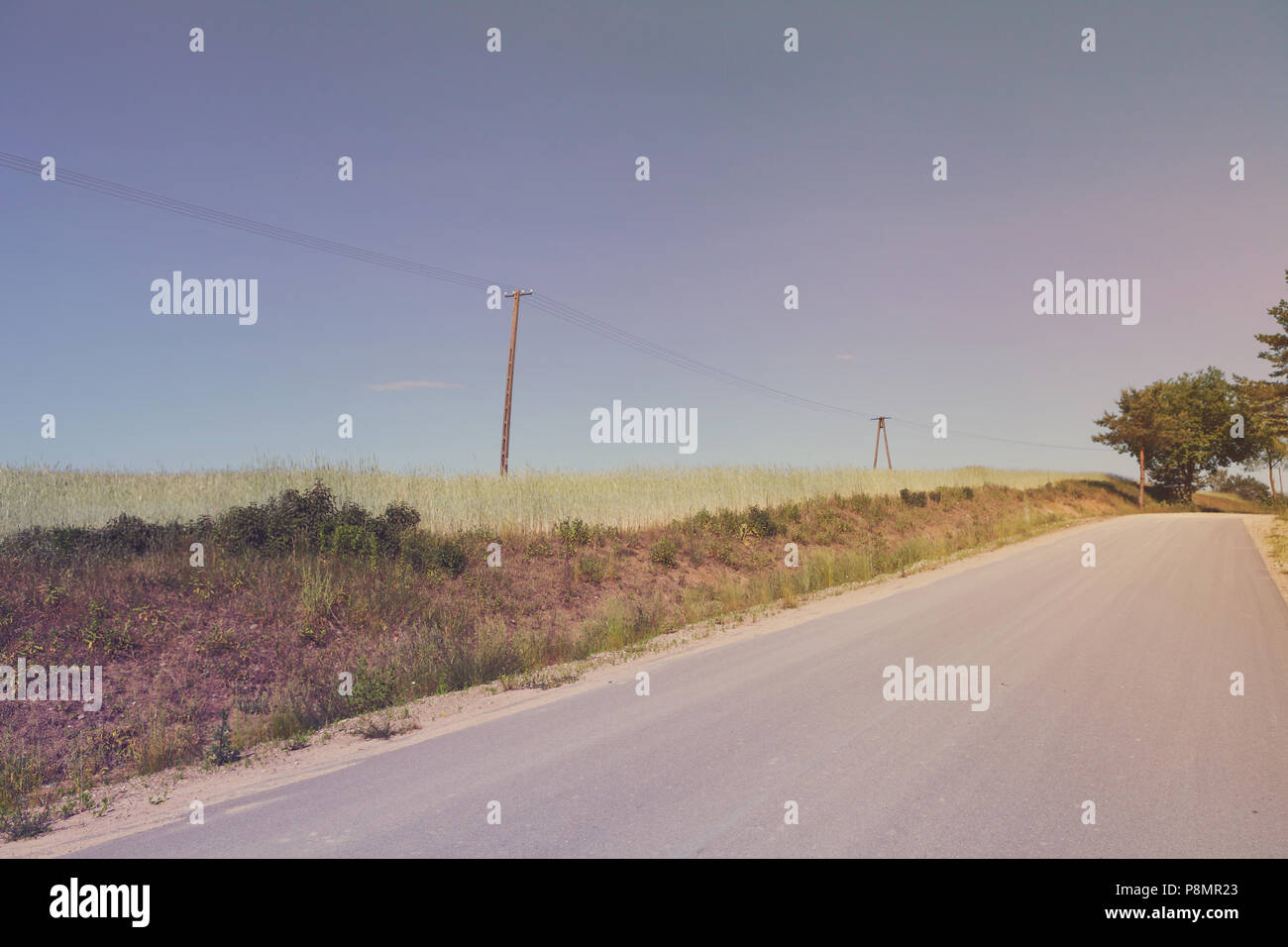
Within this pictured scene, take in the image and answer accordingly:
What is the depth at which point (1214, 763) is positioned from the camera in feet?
17.4

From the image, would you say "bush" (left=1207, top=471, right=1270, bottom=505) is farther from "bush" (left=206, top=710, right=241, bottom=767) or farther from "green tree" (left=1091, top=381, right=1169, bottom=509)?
"bush" (left=206, top=710, right=241, bottom=767)

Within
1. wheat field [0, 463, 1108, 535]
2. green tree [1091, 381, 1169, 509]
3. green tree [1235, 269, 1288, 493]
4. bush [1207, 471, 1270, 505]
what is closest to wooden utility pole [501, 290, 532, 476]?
wheat field [0, 463, 1108, 535]

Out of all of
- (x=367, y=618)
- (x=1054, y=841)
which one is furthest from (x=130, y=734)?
(x=1054, y=841)

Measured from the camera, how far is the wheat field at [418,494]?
15047mm

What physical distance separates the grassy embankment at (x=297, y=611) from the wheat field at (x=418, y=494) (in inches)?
9.5

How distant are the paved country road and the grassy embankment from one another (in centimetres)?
227

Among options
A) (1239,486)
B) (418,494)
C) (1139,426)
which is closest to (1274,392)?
(1139,426)

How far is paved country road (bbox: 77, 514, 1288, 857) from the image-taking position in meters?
4.29

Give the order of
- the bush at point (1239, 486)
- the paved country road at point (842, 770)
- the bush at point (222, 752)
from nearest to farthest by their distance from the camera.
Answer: the paved country road at point (842, 770), the bush at point (222, 752), the bush at point (1239, 486)

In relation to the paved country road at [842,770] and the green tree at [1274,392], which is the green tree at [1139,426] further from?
the paved country road at [842,770]

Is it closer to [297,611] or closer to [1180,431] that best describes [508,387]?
[297,611]

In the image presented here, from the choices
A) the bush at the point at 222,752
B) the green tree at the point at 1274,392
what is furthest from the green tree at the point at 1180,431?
the bush at the point at 222,752

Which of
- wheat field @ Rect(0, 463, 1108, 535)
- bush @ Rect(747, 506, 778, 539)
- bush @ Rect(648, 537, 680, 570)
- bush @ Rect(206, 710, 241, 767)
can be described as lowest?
bush @ Rect(206, 710, 241, 767)

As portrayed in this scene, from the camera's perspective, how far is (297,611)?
456 inches
